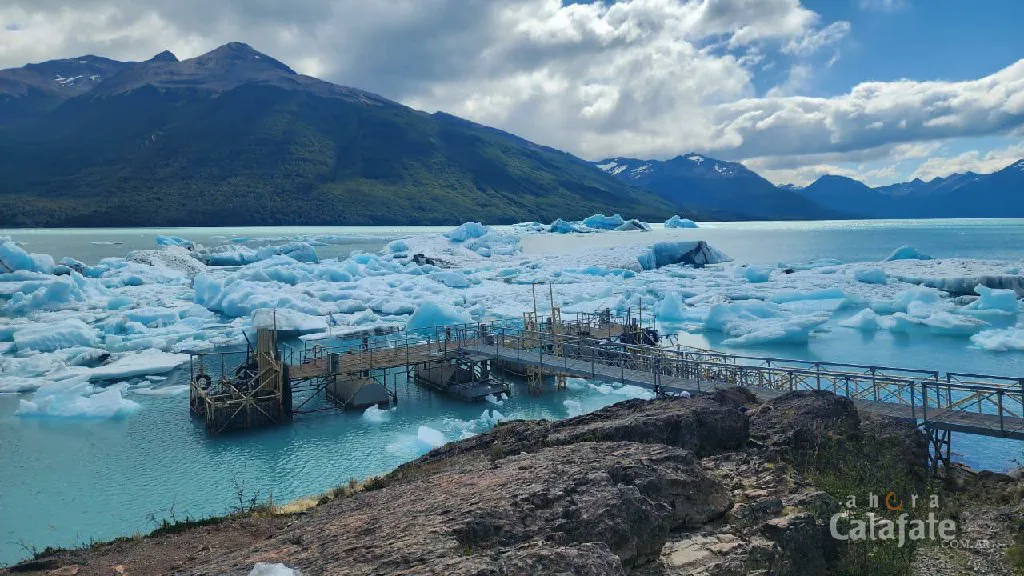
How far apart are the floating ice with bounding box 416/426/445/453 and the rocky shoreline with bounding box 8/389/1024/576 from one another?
7861 mm

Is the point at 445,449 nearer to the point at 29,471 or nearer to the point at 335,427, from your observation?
the point at 335,427

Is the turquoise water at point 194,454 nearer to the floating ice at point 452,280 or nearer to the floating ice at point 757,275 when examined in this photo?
the floating ice at point 757,275

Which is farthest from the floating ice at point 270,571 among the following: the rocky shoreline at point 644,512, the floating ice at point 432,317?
the floating ice at point 432,317

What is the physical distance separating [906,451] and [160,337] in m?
32.0

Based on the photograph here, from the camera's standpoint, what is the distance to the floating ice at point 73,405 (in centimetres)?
2033

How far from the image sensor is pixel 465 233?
7350cm

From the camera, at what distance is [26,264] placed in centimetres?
4484

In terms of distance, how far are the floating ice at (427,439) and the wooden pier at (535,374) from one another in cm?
450

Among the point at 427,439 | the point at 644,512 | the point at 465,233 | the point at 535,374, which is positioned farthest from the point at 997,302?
the point at 465,233

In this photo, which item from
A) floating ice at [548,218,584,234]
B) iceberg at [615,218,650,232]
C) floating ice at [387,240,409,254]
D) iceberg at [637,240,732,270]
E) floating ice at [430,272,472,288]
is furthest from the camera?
iceberg at [615,218,650,232]

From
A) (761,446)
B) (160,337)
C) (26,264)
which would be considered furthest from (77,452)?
(26,264)

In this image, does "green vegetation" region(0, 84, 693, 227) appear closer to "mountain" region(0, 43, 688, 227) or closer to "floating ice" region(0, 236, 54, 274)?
"mountain" region(0, 43, 688, 227)

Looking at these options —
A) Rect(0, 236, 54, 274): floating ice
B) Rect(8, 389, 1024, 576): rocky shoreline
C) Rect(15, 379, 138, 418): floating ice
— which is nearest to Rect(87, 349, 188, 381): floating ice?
Rect(15, 379, 138, 418): floating ice

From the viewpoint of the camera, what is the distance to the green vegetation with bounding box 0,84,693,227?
133 metres
